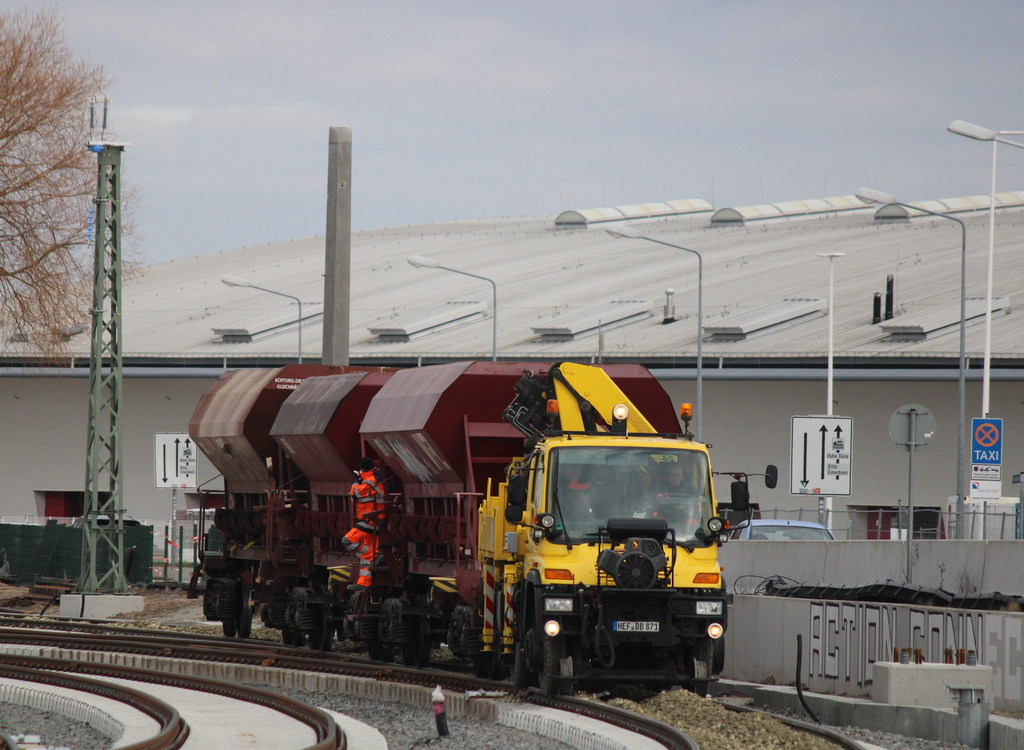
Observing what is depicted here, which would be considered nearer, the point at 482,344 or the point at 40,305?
the point at 40,305

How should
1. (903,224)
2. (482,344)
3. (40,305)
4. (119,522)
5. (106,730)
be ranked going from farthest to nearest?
1. (903,224)
2. (482,344)
3. (40,305)
4. (119,522)
5. (106,730)

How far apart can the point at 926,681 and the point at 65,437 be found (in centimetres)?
4663

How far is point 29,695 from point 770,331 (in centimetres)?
3461

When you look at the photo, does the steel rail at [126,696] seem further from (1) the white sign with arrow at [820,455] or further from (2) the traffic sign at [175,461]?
(2) the traffic sign at [175,461]

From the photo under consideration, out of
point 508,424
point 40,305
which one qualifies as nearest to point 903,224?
point 40,305

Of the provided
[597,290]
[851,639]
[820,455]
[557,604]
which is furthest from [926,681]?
[597,290]

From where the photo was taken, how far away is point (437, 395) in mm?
18000

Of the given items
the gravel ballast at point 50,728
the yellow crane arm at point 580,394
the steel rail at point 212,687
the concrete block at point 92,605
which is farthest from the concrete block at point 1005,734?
the concrete block at point 92,605

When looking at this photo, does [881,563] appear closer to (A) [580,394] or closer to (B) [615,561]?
(A) [580,394]

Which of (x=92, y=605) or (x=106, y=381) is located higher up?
(x=106, y=381)

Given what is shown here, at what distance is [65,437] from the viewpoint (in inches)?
2211

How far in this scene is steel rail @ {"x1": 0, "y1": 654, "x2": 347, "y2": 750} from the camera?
13.6m

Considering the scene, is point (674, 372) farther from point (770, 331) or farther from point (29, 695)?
point (29, 695)

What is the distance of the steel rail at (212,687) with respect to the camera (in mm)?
13641
